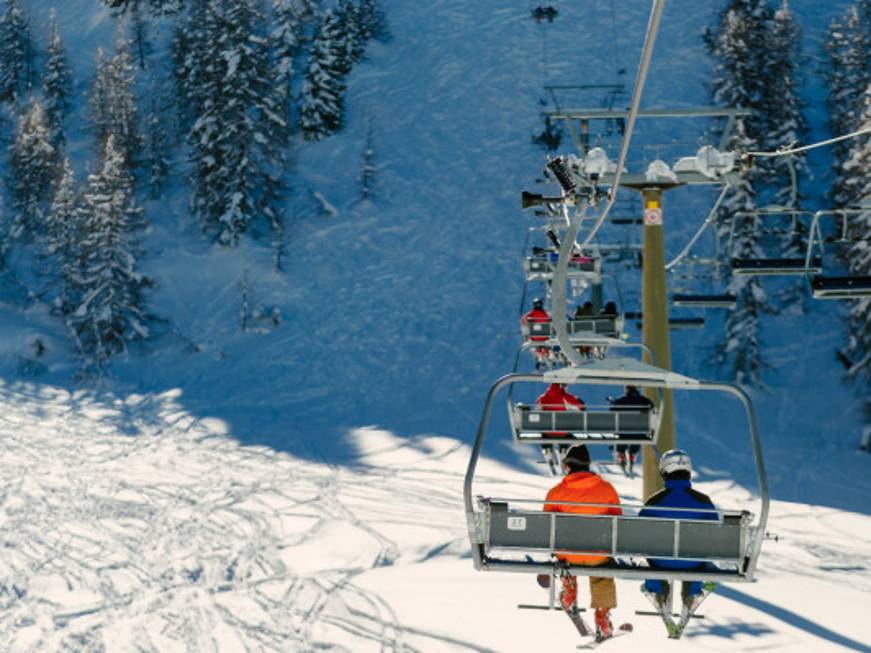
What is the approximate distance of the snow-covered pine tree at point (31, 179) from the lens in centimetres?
4441

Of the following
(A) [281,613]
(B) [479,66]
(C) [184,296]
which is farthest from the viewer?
(B) [479,66]

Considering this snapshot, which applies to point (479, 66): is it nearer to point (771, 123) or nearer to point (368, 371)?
point (771, 123)

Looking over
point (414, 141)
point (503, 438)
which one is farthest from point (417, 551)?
point (414, 141)

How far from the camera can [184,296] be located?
39688 millimetres

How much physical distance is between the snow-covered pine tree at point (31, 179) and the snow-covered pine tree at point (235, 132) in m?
6.41

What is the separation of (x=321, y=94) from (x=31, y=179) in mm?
14166


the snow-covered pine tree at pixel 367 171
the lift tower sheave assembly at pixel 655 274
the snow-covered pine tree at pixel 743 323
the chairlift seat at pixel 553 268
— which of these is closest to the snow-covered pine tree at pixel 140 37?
the snow-covered pine tree at pixel 367 171

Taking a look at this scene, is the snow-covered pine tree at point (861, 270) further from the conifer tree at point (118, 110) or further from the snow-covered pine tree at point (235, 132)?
the conifer tree at point (118, 110)

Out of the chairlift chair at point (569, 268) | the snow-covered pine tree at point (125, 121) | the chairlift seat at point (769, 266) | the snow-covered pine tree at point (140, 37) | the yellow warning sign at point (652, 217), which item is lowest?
the chairlift chair at point (569, 268)

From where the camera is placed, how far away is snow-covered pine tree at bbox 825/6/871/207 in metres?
41.4

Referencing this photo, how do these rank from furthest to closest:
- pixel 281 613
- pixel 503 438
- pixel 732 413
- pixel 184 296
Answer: pixel 184 296 → pixel 732 413 → pixel 503 438 → pixel 281 613

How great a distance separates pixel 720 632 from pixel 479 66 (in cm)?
4621

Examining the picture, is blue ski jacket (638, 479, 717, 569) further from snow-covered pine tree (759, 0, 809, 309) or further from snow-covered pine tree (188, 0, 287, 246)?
snow-covered pine tree (188, 0, 287, 246)

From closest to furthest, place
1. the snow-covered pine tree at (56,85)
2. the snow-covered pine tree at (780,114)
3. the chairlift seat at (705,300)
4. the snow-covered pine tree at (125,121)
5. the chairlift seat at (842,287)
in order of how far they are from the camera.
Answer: the chairlift seat at (842,287), the chairlift seat at (705,300), the snow-covered pine tree at (780,114), the snow-covered pine tree at (125,121), the snow-covered pine tree at (56,85)
